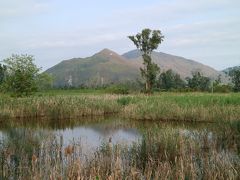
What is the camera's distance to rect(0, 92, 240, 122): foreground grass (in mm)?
20359

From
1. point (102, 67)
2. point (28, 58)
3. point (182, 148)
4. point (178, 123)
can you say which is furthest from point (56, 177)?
point (102, 67)

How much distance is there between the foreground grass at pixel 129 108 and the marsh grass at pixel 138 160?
7.49m

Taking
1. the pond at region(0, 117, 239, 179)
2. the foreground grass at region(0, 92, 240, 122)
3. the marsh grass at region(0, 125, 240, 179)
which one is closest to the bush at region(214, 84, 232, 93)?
the foreground grass at region(0, 92, 240, 122)

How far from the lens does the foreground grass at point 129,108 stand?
66.8 ft

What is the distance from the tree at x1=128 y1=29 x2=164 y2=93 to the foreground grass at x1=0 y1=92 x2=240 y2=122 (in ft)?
68.2

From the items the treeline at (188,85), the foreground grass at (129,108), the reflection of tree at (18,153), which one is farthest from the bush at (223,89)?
the reflection of tree at (18,153)

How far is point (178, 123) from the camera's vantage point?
19.8m

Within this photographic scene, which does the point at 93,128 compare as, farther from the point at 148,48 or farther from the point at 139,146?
the point at 148,48

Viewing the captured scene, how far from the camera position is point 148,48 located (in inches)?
1955

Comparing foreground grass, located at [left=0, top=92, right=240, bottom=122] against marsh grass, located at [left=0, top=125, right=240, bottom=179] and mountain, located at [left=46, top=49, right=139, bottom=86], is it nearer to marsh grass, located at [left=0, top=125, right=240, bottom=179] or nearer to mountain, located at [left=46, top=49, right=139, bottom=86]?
marsh grass, located at [left=0, top=125, right=240, bottom=179]

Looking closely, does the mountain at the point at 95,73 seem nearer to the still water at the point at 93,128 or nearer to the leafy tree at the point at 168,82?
the leafy tree at the point at 168,82

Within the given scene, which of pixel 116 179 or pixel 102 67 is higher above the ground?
pixel 102 67

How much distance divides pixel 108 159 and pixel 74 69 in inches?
7165

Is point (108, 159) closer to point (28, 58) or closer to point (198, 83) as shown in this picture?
point (28, 58)
